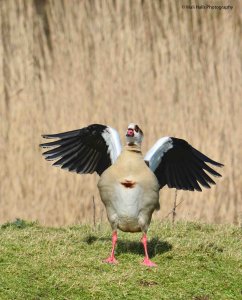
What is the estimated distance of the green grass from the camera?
6273 millimetres

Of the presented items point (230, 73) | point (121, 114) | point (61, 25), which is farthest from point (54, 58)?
point (230, 73)

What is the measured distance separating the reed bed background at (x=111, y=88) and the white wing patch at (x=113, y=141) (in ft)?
8.43

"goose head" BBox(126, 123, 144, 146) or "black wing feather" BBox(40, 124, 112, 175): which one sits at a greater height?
"goose head" BBox(126, 123, 144, 146)

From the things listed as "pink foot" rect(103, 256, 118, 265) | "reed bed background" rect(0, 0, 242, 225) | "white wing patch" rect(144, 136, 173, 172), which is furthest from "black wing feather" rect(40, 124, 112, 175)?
"reed bed background" rect(0, 0, 242, 225)

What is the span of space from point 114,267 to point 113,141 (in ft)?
3.65

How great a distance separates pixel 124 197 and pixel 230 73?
414 cm

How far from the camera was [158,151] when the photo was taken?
7266mm

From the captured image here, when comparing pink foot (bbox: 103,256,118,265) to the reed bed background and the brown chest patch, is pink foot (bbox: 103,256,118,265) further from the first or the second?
the reed bed background

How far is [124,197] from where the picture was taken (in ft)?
22.1

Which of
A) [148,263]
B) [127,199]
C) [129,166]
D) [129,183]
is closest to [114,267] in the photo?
[148,263]

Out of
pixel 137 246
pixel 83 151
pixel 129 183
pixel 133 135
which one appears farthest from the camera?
pixel 137 246

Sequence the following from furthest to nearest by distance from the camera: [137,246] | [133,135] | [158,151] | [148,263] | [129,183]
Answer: [137,246], [158,151], [133,135], [148,263], [129,183]

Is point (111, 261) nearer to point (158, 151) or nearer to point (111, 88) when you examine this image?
point (158, 151)

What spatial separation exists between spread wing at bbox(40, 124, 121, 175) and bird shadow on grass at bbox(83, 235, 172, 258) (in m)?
0.69
